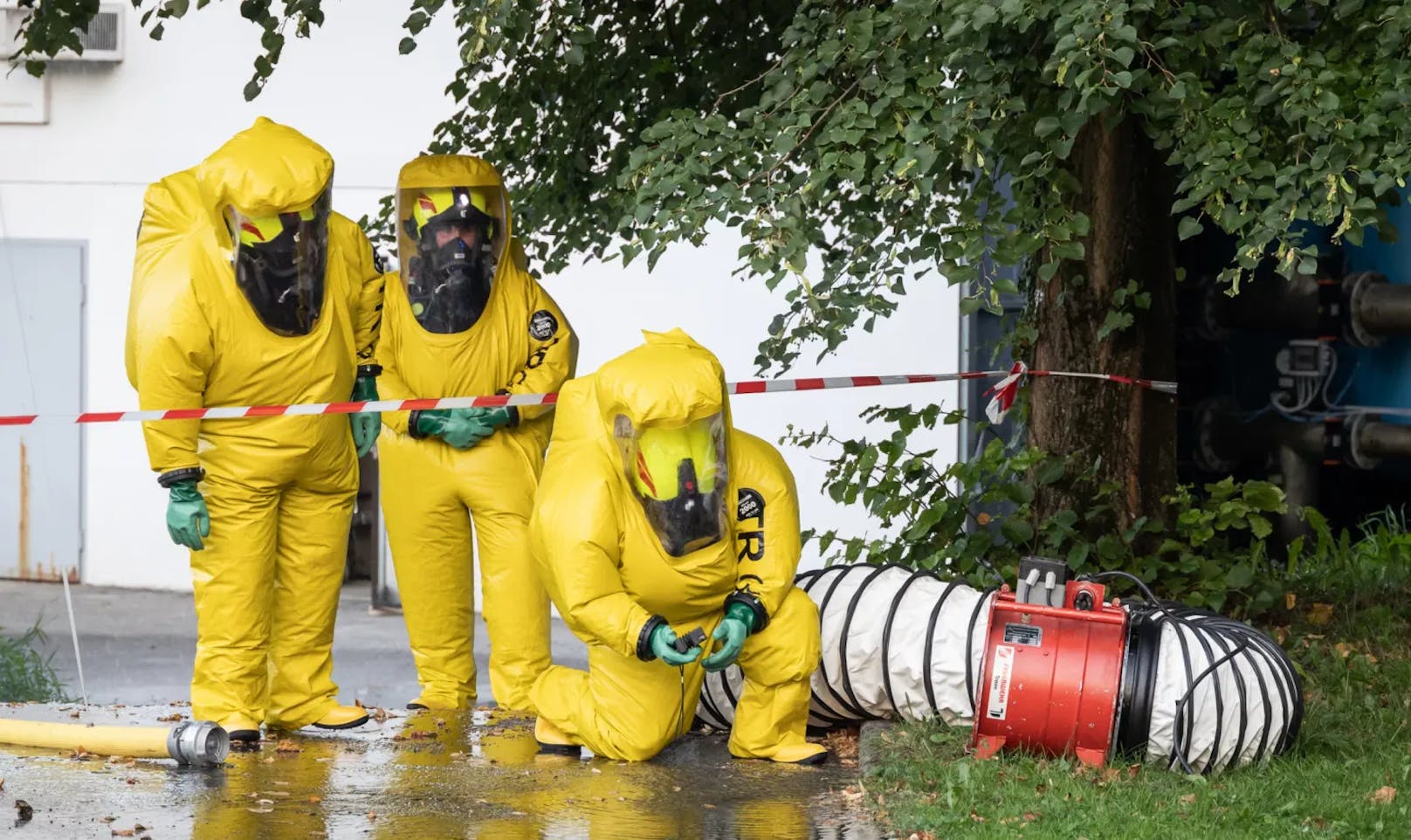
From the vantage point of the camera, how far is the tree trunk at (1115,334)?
6.17 meters

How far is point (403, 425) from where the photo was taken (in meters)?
5.78

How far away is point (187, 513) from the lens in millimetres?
5152

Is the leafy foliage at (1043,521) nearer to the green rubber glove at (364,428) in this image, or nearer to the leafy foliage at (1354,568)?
the leafy foliage at (1354,568)

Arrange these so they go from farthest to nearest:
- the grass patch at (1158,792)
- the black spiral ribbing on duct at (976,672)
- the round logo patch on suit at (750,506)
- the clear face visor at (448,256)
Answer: the clear face visor at (448,256)
the round logo patch on suit at (750,506)
the black spiral ribbing on duct at (976,672)
the grass patch at (1158,792)

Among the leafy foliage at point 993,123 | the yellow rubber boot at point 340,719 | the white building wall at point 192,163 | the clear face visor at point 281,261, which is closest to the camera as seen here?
the leafy foliage at point 993,123

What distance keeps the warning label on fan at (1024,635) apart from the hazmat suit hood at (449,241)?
2.12 m

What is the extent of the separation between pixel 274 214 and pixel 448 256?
0.70m

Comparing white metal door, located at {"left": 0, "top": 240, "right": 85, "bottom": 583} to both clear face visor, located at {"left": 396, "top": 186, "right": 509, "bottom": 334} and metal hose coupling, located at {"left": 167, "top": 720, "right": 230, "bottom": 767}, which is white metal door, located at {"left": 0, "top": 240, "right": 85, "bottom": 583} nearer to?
clear face visor, located at {"left": 396, "top": 186, "right": 509, "bottom": 334}

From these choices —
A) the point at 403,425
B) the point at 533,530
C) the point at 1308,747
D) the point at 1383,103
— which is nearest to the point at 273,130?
the point at 403,425

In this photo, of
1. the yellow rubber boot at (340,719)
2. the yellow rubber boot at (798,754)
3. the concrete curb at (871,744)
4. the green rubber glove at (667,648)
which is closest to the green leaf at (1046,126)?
the green rubber glove at (667,648)

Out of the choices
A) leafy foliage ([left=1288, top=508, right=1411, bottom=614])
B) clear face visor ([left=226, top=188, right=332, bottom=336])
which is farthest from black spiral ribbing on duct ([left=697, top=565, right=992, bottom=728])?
leafy foliage ([left=1288, top=508, right=1411, bottom=614])

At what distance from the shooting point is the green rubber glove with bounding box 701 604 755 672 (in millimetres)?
4902

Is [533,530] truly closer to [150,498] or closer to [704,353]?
[704,353]

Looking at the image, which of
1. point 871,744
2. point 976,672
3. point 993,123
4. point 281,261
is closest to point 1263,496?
point 976,672
